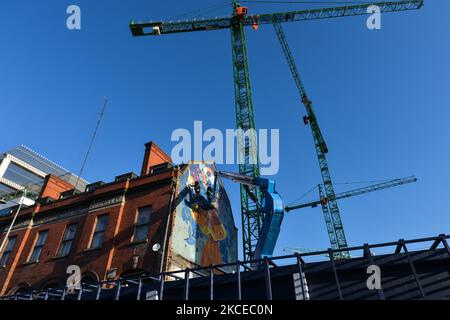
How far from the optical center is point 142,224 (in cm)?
2058

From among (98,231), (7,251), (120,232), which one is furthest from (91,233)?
(7,251)

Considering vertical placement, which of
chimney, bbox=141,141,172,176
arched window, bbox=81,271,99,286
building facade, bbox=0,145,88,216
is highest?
building facade, bbox=0,145,88,216

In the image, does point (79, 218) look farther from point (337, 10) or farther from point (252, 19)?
point (337, 10)

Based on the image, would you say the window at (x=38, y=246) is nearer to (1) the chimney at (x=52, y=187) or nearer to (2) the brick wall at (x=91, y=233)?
(2) the brick wall at (x=91, y=233)

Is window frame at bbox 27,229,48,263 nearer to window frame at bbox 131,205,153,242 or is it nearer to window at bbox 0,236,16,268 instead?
window at bbox 0,236,16,268

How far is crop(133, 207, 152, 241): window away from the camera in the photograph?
20.1 metres

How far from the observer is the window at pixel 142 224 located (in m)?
20.1

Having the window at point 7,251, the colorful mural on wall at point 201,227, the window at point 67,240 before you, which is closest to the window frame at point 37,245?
the window at point 67,240

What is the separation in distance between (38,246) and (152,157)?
36.2 feet

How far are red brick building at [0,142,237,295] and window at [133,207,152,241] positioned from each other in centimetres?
7

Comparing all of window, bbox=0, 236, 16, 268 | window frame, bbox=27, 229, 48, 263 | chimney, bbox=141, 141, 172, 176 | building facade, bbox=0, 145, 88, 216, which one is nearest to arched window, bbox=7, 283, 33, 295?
window frame, bbox=27, 229, 48, 263

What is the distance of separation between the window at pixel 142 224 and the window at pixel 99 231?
2.62 meters

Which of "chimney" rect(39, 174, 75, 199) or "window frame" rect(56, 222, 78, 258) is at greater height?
"chimney" rect(39, 174, 75, 199)
